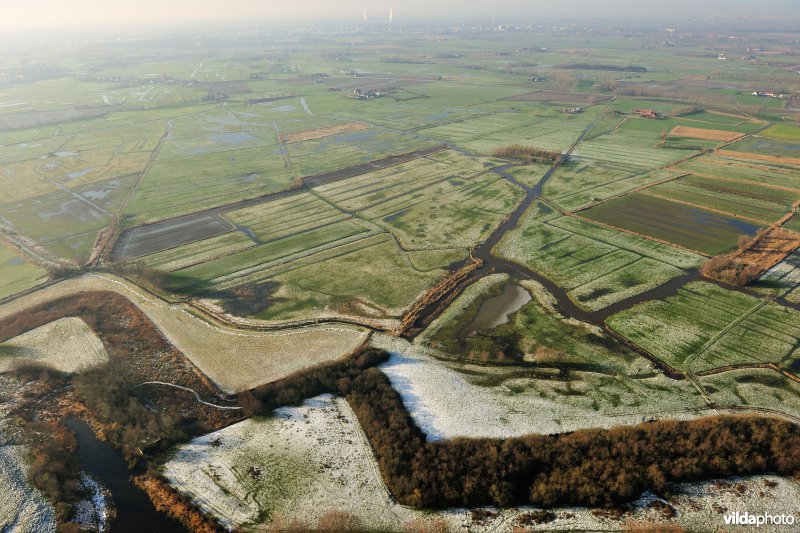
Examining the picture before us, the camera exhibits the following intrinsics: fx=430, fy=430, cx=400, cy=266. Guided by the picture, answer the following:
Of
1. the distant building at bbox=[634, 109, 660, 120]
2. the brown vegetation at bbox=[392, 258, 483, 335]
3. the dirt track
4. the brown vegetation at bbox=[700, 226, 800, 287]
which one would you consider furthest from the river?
the distant building at bbox=[634, 109, 660, 120]

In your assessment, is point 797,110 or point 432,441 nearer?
point 432,441

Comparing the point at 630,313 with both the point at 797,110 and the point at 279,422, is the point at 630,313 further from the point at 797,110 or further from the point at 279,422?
the point at 797,110

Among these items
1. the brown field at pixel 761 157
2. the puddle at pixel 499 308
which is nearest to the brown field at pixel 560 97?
the brown field at pixel 761 157

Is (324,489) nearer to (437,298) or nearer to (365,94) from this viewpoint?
(437,298)

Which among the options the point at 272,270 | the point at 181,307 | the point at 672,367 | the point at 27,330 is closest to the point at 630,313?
the point at 672,367

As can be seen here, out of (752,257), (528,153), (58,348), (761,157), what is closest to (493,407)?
(58,348)

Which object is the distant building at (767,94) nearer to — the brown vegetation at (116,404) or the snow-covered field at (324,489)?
the snow-covered field at (324,489)

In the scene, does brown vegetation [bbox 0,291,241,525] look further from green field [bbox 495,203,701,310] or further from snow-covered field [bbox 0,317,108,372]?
green field [bbox 495,203,701,310]
